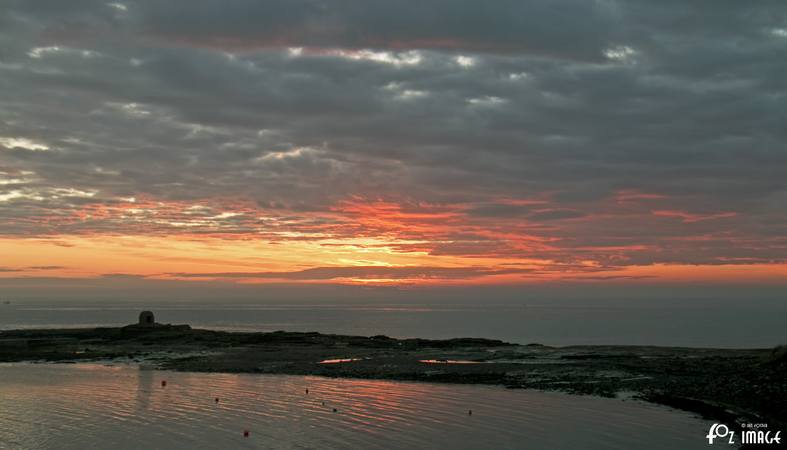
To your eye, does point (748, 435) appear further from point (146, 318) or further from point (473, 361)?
point (146, 318)

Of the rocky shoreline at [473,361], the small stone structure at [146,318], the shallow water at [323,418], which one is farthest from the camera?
the small stone structure at [146,318]

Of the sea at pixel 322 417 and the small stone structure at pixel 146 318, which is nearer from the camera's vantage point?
the sea at pixel 322 417

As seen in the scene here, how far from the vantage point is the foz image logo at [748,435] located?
25.0 metres

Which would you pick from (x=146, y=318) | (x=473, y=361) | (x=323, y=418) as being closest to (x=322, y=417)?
(x=323, y=418)

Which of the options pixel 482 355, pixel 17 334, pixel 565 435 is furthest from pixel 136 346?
pixel 565 435

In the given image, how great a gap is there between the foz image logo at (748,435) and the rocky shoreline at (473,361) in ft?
2.52

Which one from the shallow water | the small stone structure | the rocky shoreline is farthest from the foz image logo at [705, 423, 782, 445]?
the small stone structure

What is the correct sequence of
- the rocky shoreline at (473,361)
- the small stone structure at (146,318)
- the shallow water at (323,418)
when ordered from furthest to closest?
the small stone structure at (146,318) < the rocky shoreline at (473,361) < the shallow water at (323,418)

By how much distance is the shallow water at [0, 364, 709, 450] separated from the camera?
2739cm

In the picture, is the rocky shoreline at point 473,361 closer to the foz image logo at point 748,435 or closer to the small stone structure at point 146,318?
the foz image logo at point 748,435

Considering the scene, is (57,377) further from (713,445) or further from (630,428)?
(713,445)

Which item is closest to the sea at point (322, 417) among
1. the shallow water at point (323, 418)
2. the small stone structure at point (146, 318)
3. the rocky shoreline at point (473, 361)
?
the shallow water at point (323, 418)

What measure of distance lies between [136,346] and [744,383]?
61382 millimetres

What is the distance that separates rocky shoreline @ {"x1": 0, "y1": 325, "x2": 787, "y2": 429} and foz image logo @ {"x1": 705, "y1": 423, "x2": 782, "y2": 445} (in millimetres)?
768
